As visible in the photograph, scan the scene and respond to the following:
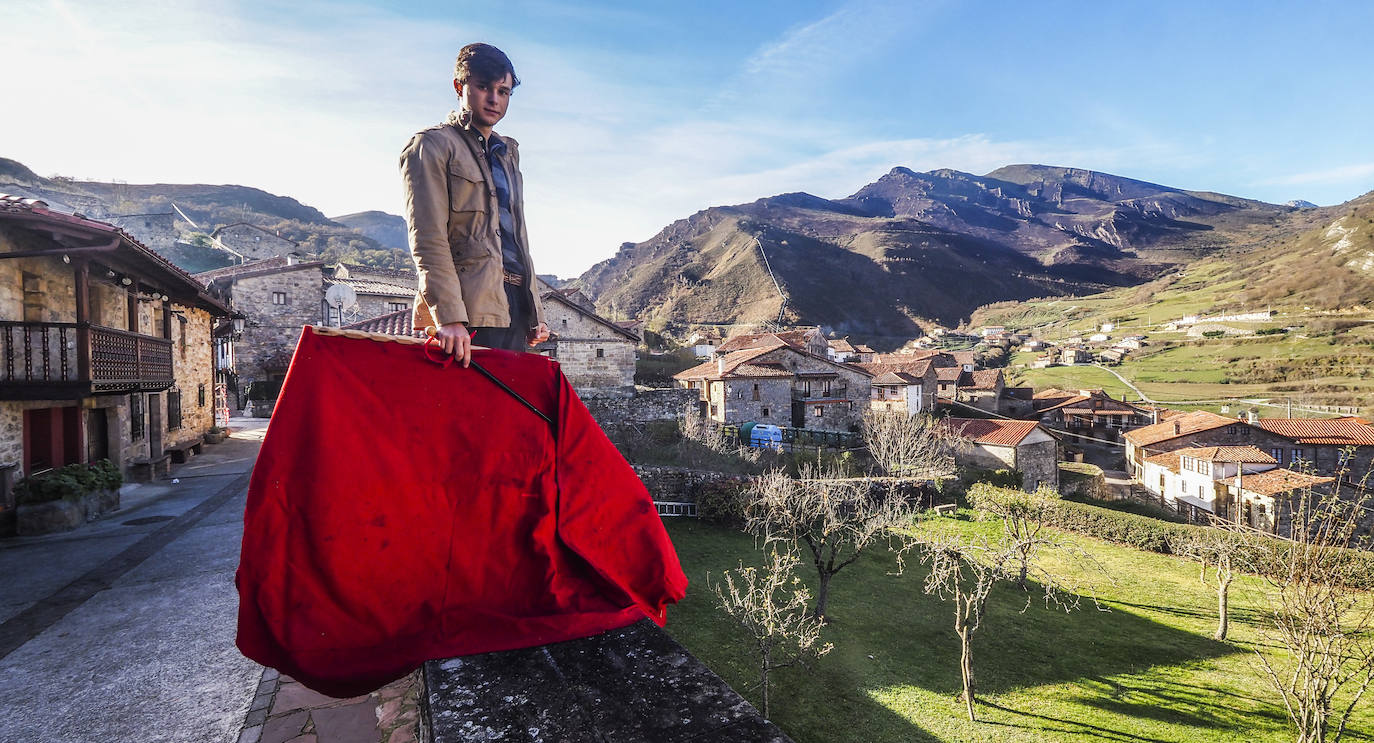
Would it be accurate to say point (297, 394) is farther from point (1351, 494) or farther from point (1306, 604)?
point (1351, 494)

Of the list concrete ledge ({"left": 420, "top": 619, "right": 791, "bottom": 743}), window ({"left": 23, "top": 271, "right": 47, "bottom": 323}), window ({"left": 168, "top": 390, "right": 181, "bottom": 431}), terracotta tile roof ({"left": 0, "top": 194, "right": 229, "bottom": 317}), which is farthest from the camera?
window ({"left": 168, "top": 390, "right": 181, "bottom": 431})

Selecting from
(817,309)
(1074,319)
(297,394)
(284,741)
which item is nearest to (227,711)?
(284,741)

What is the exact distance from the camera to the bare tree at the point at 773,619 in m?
9.99

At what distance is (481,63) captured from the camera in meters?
2.50

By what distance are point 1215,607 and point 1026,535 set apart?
7171 mm

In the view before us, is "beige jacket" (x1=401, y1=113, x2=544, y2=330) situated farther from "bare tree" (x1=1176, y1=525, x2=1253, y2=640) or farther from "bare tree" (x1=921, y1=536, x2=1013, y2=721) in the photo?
"bare tree" (x1=1176, y1=525, x2=1253, y2=640)

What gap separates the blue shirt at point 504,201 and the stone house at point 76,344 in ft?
33.7

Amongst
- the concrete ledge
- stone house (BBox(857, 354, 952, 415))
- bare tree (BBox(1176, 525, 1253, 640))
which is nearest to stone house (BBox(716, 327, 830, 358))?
stone house (BBox(857, 354, 952, 415))

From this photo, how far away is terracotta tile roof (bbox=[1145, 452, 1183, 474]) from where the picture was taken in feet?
111

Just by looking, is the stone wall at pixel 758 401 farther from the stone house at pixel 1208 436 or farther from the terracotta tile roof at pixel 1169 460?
the stone house at pixel 1208 436

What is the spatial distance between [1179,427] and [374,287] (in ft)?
164

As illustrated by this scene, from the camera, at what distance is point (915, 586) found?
17.9 metres

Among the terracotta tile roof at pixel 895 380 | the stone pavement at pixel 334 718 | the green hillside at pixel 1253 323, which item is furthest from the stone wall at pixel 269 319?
the green hillside at pixel 1253 323

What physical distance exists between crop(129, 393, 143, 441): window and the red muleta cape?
15.6 metres
